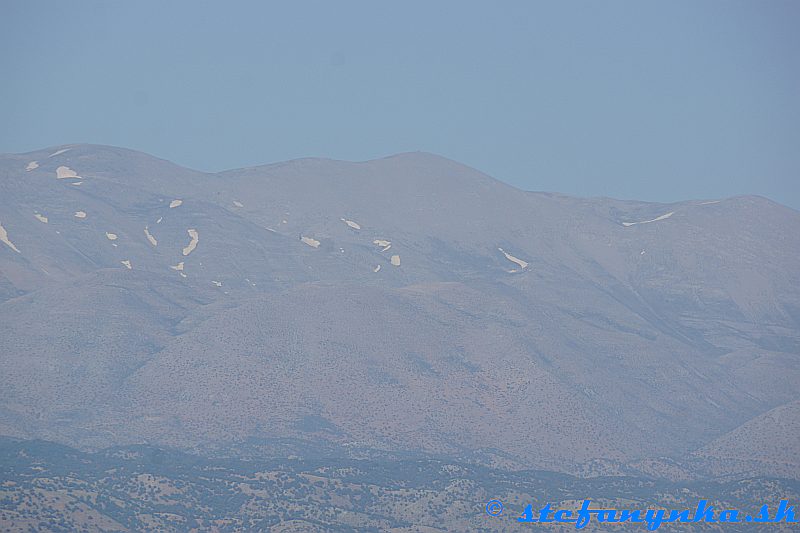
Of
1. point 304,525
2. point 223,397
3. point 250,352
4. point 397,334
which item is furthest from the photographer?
point 397,334

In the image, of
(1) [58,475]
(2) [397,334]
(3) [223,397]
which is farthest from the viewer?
(2) [397,334]

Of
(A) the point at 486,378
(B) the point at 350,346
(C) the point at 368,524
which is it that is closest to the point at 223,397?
(B) the point at 350,346

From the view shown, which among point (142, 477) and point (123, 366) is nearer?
point (142, 477)

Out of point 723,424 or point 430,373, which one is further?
point 723,424

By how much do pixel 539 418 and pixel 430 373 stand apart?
17748mm

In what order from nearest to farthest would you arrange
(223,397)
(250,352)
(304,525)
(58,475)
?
(304,525) → (58,475) → (223,397) → (250,352)

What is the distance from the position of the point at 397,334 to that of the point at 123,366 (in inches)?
1530

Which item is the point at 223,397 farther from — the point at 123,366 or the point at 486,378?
the point at 486,378

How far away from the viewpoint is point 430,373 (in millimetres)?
178000

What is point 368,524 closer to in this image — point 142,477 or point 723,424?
point 142,477

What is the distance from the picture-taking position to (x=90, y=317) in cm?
17812

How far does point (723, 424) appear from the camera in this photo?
189750 mm

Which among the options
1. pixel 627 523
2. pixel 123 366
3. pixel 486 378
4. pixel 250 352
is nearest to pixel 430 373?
pixel 486 378

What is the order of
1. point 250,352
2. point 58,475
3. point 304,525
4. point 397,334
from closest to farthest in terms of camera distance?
point 304,525, point 58,475, point 250,352, point 397,334
